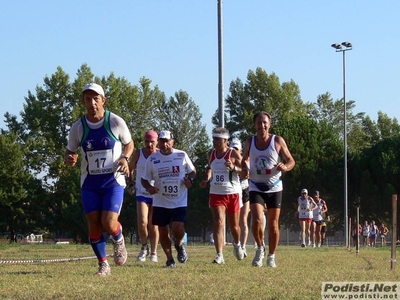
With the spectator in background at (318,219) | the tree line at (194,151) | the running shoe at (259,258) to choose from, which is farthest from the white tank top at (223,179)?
the tree line at (194,151)

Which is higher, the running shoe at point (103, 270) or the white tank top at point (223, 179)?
the white tank top at point (223, 179)

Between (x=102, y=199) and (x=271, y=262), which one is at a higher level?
(x=102, y=199)

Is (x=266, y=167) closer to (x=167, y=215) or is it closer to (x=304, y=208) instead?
(x=167, y=215)

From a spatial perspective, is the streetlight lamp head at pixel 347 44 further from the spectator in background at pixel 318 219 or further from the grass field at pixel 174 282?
the grass field at pixel 174 282

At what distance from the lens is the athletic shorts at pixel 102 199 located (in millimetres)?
10273

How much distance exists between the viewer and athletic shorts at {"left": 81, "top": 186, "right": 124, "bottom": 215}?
33.7 ft

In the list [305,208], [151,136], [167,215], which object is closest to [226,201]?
[167,215]

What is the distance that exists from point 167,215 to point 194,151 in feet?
265

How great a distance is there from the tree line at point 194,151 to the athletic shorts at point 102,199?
5896 centimetres

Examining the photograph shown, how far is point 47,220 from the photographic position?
80.9m

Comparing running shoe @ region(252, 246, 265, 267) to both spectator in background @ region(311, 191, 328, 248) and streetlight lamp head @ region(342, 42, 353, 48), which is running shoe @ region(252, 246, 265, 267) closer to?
spectator in background @ region(311, 191, 328, 248)

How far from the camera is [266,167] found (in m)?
12.5

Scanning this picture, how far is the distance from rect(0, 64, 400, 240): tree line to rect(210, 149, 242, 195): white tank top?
55.0 meters

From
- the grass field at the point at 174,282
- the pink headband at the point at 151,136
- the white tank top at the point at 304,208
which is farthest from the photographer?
the white tank top at the point at 304,208
